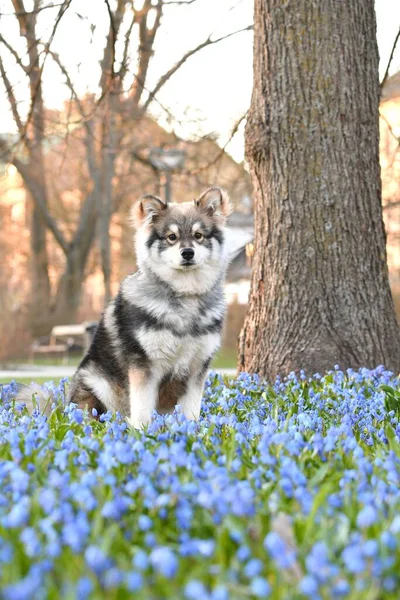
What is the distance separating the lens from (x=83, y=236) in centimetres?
2466

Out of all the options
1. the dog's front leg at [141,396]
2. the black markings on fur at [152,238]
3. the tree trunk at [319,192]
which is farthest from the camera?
the tree trunk at [319,192]

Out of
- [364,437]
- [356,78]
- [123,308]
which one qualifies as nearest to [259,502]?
[364,437]

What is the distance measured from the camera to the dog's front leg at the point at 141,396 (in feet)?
18.3

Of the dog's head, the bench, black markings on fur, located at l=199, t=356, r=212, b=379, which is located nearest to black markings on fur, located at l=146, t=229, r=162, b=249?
the dog's head

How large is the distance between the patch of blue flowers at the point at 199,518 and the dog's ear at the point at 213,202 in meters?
2.19

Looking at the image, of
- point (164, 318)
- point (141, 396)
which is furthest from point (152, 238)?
point (141, 396)

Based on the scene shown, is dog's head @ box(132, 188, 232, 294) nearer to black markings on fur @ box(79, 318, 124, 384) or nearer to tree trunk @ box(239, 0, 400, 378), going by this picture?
black markings on fur @ box(79, 318, 124, 384)

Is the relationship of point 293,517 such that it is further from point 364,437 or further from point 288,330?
point 288,330

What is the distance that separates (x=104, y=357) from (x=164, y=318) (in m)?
0.79

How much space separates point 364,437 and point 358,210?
3261 millimetres

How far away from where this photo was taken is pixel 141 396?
5.59 m

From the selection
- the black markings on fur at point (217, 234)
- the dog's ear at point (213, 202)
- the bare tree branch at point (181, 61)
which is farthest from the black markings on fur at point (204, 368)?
the bare tree branch at point (181, 61)

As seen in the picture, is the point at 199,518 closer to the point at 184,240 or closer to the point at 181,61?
the point at 184,240

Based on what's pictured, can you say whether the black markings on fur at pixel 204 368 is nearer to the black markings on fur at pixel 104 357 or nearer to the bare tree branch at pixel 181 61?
the black markings on fur at pixel 104 357
